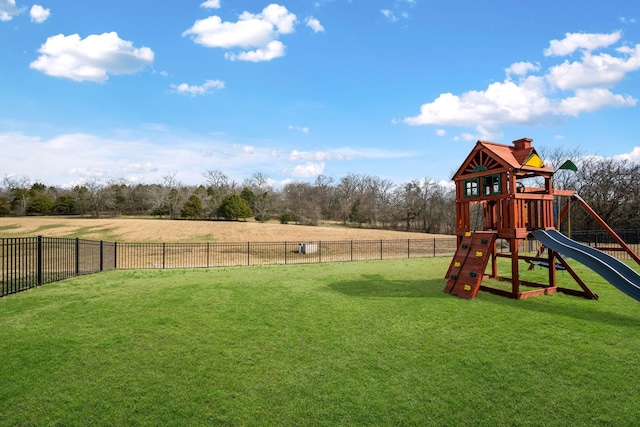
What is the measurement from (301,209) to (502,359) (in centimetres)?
5056

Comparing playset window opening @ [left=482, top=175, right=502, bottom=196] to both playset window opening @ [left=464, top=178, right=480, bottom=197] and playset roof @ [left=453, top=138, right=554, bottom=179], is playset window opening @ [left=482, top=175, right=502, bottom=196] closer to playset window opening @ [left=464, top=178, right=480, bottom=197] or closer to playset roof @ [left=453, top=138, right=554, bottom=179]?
playset window opening @ [left=464, top=178, right=480, bottom=197]

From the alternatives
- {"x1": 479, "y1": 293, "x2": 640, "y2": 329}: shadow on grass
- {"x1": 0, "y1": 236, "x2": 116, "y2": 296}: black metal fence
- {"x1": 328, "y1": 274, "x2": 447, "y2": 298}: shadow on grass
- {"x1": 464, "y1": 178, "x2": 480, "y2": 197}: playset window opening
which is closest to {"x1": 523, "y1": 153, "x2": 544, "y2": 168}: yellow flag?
{"x1": 464, "y1": 178, "x2": 480, "y2": 197}: playset window opening

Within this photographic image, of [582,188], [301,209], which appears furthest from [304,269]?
[301,209]

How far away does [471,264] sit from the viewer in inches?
355

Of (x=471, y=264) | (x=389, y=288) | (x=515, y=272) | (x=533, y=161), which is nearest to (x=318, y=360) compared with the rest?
(x=389, y=288)

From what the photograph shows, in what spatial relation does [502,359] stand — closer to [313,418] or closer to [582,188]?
[313,418]

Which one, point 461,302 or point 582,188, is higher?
point 582,188

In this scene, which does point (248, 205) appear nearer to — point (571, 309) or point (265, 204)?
point (265, 204)

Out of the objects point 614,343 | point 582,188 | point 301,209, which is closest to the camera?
point 614,343

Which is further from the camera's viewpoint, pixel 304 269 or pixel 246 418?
pixel 304 269

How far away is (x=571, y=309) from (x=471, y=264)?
2254 mm

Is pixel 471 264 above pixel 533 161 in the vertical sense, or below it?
below

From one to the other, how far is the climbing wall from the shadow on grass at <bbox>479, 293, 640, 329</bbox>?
0.50 metres

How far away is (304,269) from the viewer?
46.4 feet
